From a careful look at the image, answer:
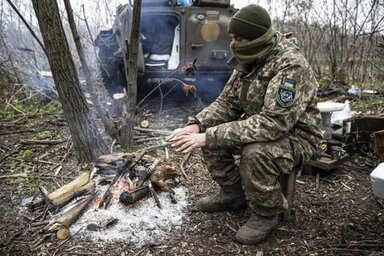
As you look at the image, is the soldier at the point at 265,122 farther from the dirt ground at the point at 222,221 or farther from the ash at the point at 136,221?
the ash at the point at 136,221

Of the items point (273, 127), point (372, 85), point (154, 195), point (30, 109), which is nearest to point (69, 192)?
point (154, 195)

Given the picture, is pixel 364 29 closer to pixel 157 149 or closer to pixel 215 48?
pixel 215 48

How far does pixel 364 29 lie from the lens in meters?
7.13

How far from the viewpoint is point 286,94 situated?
2.28 meters

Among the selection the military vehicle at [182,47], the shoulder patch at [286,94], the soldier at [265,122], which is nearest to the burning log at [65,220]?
the soldier at [265,122]

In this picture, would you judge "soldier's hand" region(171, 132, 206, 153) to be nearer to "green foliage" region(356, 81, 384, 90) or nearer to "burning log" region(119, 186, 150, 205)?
"burning log" region(119, 186, 150, 205)

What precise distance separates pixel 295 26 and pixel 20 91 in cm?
615

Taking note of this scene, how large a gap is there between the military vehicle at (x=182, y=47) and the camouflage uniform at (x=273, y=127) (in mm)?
3123

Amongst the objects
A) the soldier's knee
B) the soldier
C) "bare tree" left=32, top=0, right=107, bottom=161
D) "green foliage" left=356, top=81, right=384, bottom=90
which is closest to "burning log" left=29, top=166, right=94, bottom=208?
"bare tree" left=32, top=0, right=107, bottom=161

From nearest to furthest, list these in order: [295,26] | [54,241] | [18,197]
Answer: [54,241] < [18,197] < [295,26]

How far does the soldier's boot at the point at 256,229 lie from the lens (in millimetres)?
2492

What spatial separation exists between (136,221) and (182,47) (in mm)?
3744

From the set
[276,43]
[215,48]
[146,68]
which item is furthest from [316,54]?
[276,43]

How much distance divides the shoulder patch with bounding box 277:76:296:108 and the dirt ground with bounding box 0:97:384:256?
1.02 meters
